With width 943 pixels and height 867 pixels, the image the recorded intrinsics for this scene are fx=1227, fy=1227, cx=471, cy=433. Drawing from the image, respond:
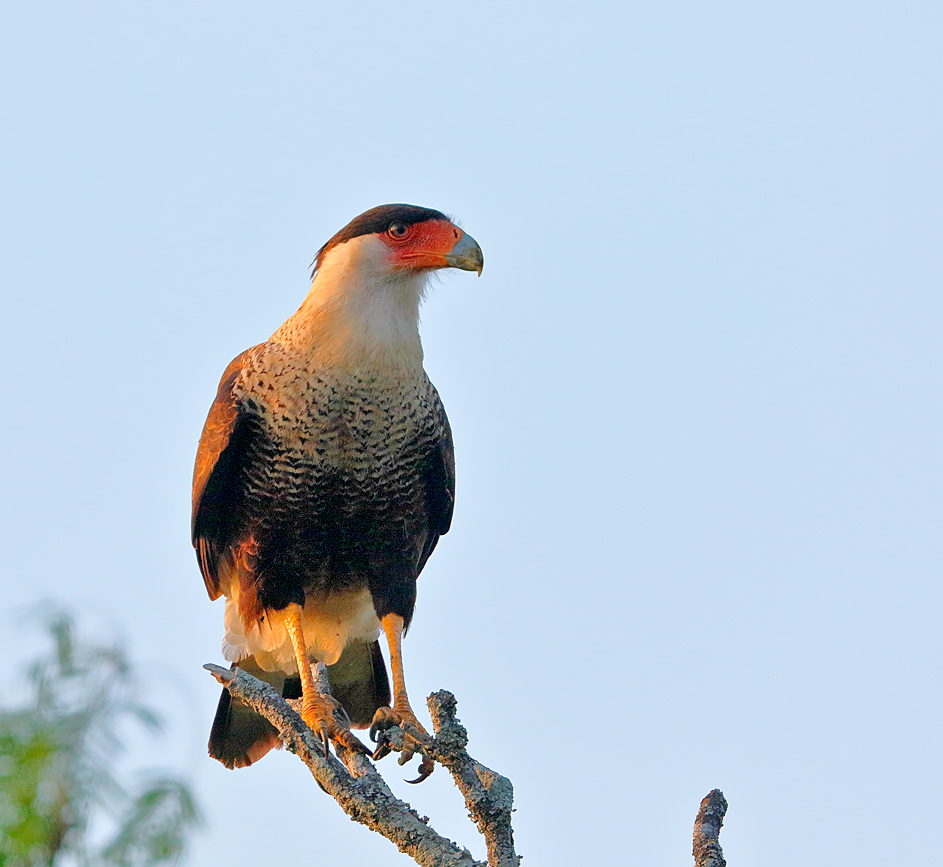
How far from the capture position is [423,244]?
5793 millimetres

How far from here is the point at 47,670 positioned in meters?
1.53

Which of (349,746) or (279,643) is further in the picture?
(279,643)

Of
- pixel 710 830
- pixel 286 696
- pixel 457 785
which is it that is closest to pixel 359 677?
pixel 286 696

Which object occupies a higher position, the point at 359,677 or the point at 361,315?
the point at 361,315

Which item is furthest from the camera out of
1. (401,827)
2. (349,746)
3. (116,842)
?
(349,746)

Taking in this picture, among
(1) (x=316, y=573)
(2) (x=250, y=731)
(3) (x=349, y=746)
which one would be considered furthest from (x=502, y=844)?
(2) (x=250, y=731)

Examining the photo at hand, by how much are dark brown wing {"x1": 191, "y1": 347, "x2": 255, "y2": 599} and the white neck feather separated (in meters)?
0.40

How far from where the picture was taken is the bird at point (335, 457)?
5.59 meters

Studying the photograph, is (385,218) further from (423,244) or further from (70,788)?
(70,788)

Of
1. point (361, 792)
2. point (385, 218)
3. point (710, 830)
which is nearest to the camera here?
point (710, 830)

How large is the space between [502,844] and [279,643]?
2.98 meters

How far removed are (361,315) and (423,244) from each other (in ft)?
1.51

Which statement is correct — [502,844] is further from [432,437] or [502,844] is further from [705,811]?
[432,437]

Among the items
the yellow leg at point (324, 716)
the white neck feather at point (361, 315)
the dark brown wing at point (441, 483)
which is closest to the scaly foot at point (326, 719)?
the yellow leg at point (324, 716)
